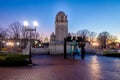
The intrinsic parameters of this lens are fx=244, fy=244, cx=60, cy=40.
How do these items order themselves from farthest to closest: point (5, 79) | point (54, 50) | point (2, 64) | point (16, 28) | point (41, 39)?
point (41, 39), point (16, 28), point (54, 50), point (2, 64), point (5, 79)

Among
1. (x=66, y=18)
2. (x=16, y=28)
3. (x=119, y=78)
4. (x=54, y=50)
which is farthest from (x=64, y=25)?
(x=119, y=78)

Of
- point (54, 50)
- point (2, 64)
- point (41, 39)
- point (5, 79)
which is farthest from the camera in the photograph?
point (41, 39)

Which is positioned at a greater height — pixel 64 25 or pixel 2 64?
pixel 64 25

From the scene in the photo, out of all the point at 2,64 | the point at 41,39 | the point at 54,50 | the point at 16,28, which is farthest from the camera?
the point at 41,39

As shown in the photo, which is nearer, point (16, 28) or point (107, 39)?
point (16, 28)

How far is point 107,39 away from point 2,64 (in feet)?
313

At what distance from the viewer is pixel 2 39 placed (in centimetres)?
9244

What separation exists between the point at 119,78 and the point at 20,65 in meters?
11.2

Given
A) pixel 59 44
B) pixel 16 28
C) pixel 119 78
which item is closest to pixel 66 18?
pixel 59 44

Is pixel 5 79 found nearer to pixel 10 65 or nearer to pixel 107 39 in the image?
pixel 10 65

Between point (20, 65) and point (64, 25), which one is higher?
point (64, 25)

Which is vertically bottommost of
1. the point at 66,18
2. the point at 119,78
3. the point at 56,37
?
the point at 119,78

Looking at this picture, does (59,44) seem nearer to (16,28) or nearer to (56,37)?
(56,37)

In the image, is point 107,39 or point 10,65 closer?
point 10,65
